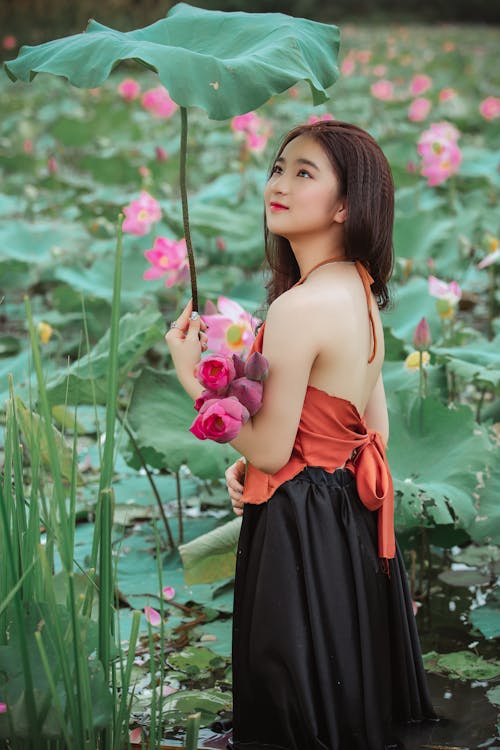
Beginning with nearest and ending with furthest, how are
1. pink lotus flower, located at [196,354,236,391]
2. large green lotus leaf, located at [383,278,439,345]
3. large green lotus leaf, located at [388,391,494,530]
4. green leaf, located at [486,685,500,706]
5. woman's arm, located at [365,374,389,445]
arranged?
pink lotus flower, located at [196,354,236,391]
woman's arm, located at [365,374,389,445]
green leaf, located at [486,685,500,706]
large green lotus leaf, located at [388,391,494,530]
large green lotus leaf, located at [383,278,439,345]

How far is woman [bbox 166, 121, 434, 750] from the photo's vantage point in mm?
1382

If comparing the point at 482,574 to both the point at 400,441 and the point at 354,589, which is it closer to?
the point at 400,441

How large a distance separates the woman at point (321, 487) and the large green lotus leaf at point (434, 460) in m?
0.30

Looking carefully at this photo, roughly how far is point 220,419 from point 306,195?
31 centimetres

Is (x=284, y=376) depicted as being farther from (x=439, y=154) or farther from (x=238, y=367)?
(x=439, y=154)

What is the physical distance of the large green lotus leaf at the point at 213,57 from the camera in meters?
1.24

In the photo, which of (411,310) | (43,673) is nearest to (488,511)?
(43,673)

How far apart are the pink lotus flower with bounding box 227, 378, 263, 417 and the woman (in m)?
0.04

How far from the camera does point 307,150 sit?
4.61 feet

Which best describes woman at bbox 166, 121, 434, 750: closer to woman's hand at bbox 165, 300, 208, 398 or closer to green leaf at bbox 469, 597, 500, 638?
woman's hand at bbox 165, 300, 208, 398

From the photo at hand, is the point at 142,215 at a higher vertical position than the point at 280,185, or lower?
lower

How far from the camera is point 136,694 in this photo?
1708mm

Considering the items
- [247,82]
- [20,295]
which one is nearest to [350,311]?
[247,82]

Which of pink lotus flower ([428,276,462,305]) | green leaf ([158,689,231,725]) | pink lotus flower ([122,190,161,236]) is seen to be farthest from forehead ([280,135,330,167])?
pink lotus flower ([122,190,161,236])
